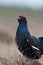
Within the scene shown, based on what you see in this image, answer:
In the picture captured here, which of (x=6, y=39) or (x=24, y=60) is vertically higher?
(x=6, y=39)

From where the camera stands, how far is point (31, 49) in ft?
31.6

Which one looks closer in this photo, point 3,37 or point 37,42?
point 37,42

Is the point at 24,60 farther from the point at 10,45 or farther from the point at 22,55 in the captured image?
the point at 10,45

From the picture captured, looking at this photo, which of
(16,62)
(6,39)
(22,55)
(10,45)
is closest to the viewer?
(16,62)

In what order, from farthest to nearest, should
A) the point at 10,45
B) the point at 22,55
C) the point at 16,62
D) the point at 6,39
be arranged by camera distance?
the point at 6,39 → the point at 10,45 → the point at 22,55 → the point at 16,62

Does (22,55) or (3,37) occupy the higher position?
(3,37)

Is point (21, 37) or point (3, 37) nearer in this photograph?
point (21, 37)

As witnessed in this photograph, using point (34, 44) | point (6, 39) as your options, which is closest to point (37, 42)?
point (34, 44)

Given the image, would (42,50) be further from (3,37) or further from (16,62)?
(3,37)

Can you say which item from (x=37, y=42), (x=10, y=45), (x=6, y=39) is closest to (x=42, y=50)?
(x=37, y=42)

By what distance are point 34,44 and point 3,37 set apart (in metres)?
4.48

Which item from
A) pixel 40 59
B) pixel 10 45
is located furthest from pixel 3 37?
pixel 40 59

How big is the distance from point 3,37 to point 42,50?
4383 mm

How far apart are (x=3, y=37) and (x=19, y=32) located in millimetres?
4342
